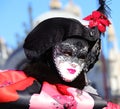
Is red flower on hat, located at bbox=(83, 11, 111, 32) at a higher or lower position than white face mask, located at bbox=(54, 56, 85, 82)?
higher

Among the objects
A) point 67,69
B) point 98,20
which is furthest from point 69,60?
point 98,20

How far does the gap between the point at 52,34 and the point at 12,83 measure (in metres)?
0.24

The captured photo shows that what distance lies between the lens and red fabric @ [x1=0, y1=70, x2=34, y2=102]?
1.76 meters

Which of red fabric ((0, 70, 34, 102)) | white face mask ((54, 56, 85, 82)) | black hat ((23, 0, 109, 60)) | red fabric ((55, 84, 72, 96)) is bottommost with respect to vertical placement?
red fabric ((55, 84, 72, 96))

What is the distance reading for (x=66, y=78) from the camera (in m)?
1.92

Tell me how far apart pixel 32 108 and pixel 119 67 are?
2738 centimetres

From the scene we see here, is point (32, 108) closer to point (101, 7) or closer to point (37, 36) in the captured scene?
point (37, 36)

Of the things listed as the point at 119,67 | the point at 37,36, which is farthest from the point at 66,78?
the point at 119,67

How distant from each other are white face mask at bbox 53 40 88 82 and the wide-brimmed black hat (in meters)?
0.04

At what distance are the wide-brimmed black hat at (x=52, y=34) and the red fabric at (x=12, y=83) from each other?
9cm

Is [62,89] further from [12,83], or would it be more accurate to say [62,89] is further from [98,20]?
[98,20]

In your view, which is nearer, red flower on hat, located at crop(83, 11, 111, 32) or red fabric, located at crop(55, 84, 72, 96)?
red fabric, located at crop(55, 84, 72, 96)

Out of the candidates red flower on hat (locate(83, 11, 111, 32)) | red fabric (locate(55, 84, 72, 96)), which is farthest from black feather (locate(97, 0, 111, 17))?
red fabric (locate(55, 84, 72, 96))

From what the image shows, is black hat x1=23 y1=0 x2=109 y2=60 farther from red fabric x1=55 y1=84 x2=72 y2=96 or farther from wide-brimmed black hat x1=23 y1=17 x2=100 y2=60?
red fabric x1=55 y1=84 x2=72 y2=96
